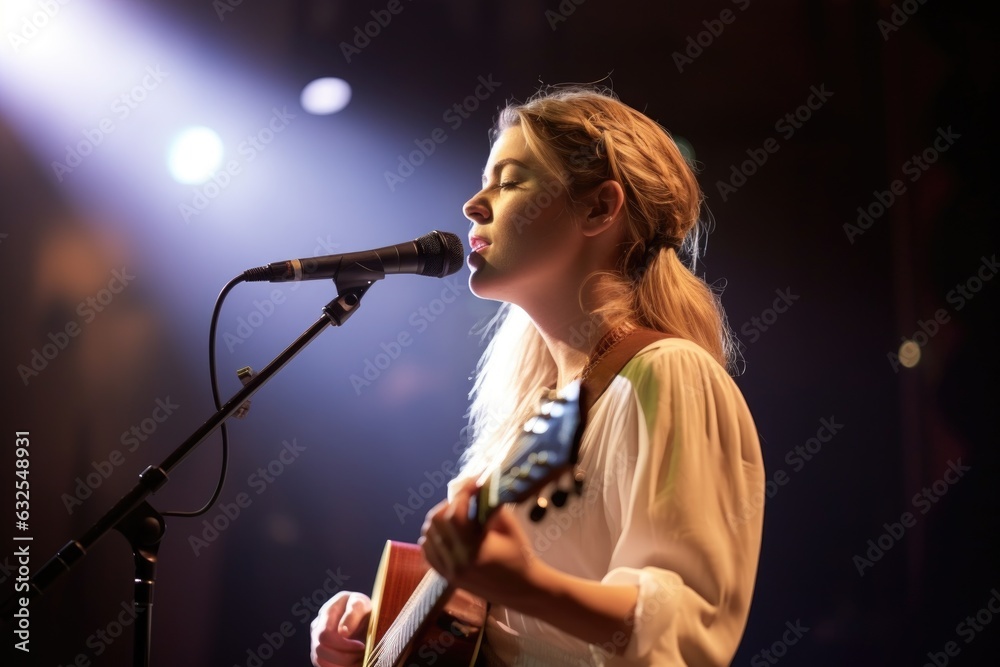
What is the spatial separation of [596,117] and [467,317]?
4.00 ft

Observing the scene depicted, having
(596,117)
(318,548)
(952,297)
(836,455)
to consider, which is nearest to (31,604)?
(318,548)

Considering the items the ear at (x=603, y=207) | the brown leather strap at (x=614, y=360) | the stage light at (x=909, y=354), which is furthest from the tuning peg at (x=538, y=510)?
the stage light at (x=909, y=354)

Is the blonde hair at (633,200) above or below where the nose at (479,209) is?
above

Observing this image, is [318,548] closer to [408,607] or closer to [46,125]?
[408,607]

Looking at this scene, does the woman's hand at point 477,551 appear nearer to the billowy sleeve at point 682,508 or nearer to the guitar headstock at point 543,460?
the guitar headstock at point 543,460

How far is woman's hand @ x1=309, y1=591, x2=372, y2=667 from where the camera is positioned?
170 cm

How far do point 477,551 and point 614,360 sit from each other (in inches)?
21.5

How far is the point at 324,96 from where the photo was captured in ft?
9.38

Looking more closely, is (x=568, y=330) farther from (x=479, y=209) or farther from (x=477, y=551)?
(x=477, y=551)

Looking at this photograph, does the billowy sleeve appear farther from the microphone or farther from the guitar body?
the microphone

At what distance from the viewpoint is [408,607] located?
1484mm

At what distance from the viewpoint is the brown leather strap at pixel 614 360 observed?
140cm

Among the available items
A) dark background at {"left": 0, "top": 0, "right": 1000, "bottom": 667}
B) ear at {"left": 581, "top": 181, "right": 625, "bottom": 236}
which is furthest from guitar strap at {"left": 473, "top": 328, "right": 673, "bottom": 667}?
dark background at {"left": 0, "top": 0, "right": 1000, "bottom": 667}

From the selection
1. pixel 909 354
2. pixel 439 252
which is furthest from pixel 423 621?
pixel 909 354
